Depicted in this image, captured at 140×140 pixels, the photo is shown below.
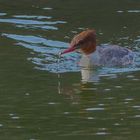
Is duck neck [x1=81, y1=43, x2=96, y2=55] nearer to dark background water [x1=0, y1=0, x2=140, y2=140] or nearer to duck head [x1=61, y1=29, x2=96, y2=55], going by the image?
duck head [x1=61, y1=29, x2=96, y2=55]

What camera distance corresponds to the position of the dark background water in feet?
40.0

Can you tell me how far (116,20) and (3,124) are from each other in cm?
822

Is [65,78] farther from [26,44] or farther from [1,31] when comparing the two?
[1,31]

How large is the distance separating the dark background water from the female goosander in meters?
0.36

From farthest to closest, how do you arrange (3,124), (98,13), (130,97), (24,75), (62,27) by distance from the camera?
(98,13) → (62,27) → (24,75) → (130,97) → (3,124)

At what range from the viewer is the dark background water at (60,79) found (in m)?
12.2

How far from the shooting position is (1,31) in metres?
19.1

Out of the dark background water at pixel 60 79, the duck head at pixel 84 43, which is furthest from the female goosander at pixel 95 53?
the dark background water at pixel 60 79

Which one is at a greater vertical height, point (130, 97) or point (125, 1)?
point (125, 1)

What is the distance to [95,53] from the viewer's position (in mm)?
17406

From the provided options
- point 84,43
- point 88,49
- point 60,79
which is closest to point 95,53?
point 88,49

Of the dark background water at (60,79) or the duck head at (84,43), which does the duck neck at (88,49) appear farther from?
the dark background water at (60,79)

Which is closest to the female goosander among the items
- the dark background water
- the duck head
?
the duck head

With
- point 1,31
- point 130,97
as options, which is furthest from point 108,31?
point 130,97
